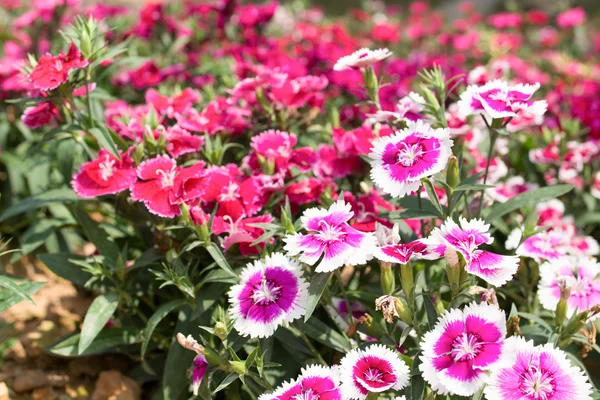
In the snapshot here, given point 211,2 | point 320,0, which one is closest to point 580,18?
point 211,2

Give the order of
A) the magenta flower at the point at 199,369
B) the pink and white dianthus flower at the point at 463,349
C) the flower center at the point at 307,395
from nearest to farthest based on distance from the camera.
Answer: the pink and white dianthus flower at the point at 463,349 → the flower center at the point at 307,395 → the magenta flower at the point at 199,369

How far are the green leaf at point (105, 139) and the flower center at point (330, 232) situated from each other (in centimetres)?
65

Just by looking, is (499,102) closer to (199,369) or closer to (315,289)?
(315,289)

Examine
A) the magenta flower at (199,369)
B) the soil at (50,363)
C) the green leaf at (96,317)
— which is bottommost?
the soil at (50,363)

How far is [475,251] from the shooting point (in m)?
1.33

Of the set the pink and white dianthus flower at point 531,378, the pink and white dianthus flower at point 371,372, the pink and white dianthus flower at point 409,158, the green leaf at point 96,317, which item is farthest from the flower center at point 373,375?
the green leaf at point 96,317

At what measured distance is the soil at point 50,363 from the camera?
74.9 inches

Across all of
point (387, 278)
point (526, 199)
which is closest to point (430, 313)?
point (387, 278)

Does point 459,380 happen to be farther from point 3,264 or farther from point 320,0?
point 320,0

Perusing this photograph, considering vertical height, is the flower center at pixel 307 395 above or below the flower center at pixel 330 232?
below

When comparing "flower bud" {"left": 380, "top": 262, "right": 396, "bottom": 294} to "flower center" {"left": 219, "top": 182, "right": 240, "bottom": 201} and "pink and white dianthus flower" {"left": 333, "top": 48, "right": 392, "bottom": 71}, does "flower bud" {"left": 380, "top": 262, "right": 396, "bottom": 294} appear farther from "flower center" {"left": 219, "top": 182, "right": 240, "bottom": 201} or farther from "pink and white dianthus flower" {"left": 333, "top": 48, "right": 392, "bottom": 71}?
"pink and white dianthus flower" {"left": 333, "top": 48, "right": 392, "bottom": 71}

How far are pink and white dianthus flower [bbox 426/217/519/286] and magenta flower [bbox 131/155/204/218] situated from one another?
0.64m

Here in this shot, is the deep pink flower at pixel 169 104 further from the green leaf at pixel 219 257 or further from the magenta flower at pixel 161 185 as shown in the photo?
the green leaf at pixel 219 257

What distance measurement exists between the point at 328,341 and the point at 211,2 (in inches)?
96.2
